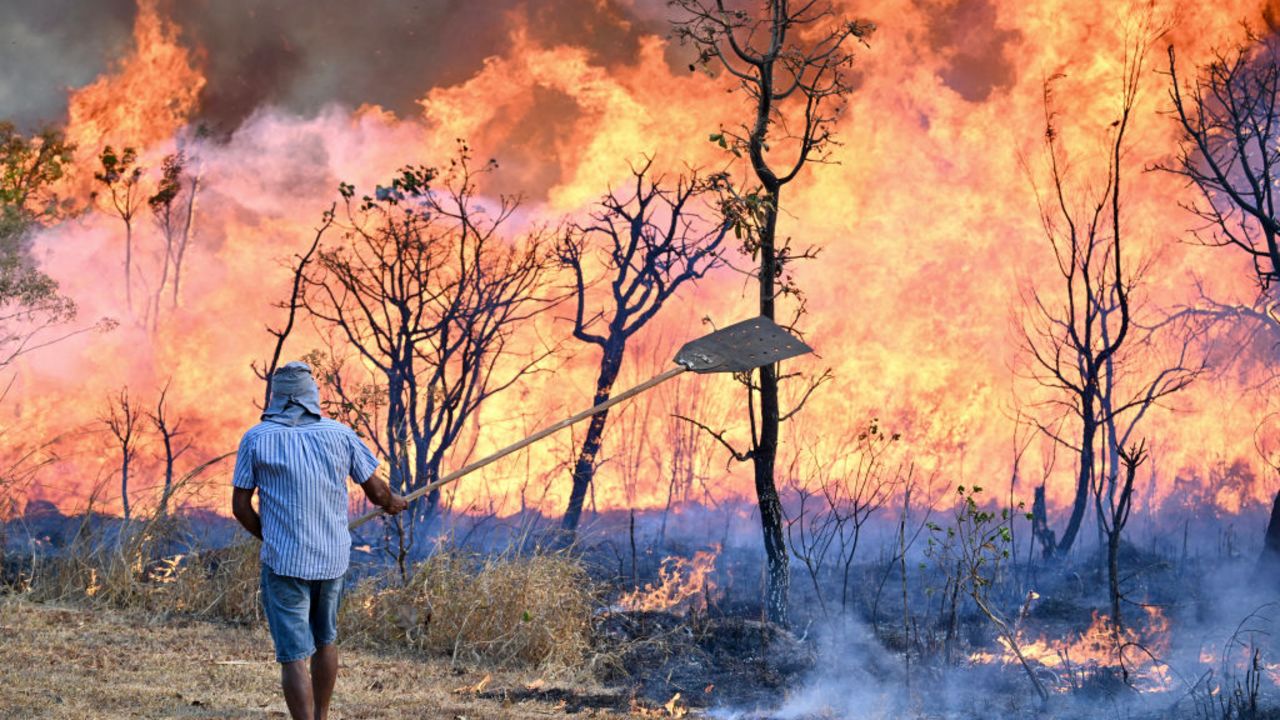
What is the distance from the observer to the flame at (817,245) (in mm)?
13359

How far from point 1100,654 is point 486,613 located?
4.56 meters

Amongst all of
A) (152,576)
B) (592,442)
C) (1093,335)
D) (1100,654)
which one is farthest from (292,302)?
(1093,335)

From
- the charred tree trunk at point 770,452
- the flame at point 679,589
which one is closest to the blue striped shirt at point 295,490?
the flame at point 679,589

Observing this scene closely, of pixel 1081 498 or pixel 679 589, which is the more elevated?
pixel 1081 498

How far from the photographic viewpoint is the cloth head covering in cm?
502

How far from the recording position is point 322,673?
5223mm

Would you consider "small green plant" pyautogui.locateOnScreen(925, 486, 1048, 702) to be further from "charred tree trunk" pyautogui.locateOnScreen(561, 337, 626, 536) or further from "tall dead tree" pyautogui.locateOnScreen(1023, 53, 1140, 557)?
"charred tree trunk" pyautogui.locateOnScreen(561, 337, 626, 536)

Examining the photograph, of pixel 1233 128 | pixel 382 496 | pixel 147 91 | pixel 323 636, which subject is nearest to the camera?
pixel 323 636

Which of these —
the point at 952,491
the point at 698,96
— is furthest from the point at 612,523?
the point at 698,96

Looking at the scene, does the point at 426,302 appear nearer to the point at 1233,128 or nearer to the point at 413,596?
the point at 413,596

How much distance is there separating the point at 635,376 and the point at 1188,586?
615 cm

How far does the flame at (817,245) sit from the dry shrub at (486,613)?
4.56 meters

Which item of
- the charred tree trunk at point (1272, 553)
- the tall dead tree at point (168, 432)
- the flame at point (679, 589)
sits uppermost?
the tall dead tree at point (168, 432)

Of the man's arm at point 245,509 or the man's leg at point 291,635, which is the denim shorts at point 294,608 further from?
the man's arm at point 245,509
